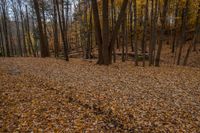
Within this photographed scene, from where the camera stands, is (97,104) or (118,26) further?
(118,26)

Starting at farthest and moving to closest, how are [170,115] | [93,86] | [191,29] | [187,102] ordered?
[191,29], [93,86], [187,102], [170,115]

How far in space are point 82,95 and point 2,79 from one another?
4676 millimetres

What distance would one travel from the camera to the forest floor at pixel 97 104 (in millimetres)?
5016

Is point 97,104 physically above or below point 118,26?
below

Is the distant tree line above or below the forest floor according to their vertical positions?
above

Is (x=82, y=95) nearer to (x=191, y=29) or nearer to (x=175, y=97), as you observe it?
(x=175, y=97)

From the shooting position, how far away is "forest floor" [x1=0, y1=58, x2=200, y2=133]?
5.02 metres

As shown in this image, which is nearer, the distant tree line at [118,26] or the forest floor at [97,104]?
the forest floor at [97,104]

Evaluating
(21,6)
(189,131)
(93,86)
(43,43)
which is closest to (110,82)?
(93,86)

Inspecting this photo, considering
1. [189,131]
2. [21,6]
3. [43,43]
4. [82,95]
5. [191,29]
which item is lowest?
[189,131]

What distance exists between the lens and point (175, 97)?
7082 millimetres

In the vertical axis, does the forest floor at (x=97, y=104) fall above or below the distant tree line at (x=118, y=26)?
below

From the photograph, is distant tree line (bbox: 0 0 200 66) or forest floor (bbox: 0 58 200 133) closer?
forest floor (bbox: 0 58 200 133)

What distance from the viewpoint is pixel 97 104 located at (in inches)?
244
